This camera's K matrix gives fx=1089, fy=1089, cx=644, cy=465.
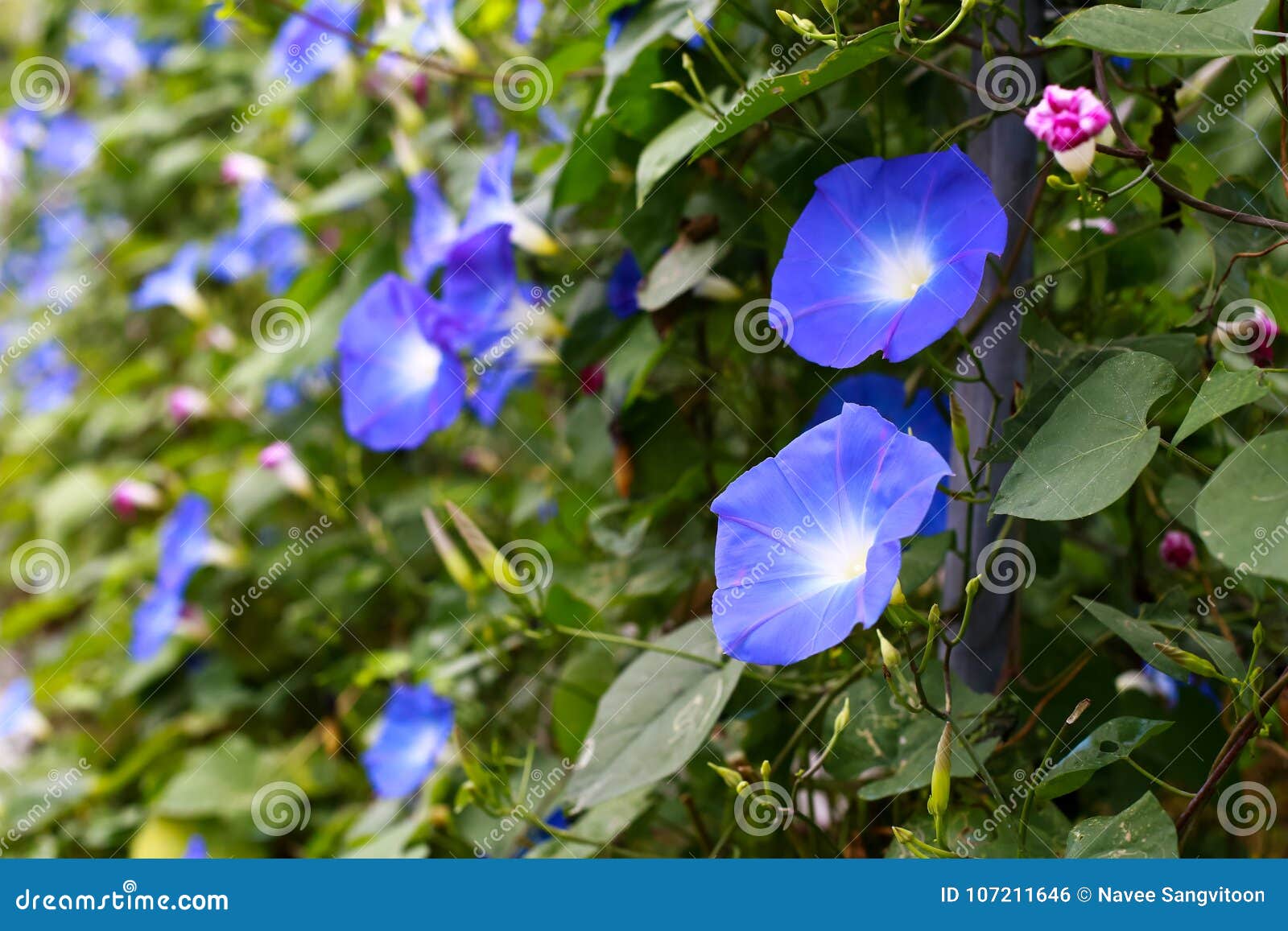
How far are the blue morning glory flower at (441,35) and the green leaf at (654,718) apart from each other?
0.76m

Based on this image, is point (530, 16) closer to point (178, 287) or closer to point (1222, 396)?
point (1222, 396)

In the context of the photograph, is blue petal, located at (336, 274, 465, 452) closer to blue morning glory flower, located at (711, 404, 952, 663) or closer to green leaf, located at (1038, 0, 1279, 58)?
blue morning glory flower, located at (711, 404, 952, 663)

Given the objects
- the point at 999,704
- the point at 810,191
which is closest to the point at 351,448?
the point at 810,191

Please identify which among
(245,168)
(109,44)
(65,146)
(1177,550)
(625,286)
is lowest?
(1177,550)

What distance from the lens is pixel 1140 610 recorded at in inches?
33.1

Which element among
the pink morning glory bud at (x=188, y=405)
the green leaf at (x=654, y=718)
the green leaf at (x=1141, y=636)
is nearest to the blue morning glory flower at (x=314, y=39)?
the pink morning glory bud at (x=188, y=405)

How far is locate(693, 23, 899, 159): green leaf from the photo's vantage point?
0.72m

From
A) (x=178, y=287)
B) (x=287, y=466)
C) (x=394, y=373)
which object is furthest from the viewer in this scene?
(x=178, y=287)

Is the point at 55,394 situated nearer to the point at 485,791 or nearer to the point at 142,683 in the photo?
the point at 142,683

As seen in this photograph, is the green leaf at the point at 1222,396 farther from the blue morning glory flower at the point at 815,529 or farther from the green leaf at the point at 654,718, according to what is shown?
the green leaf at the point at 654,718

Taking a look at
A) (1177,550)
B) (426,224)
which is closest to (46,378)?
(426,224)

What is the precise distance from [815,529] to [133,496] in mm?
1937

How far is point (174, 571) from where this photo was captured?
1.93 metres

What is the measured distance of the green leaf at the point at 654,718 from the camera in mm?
881
